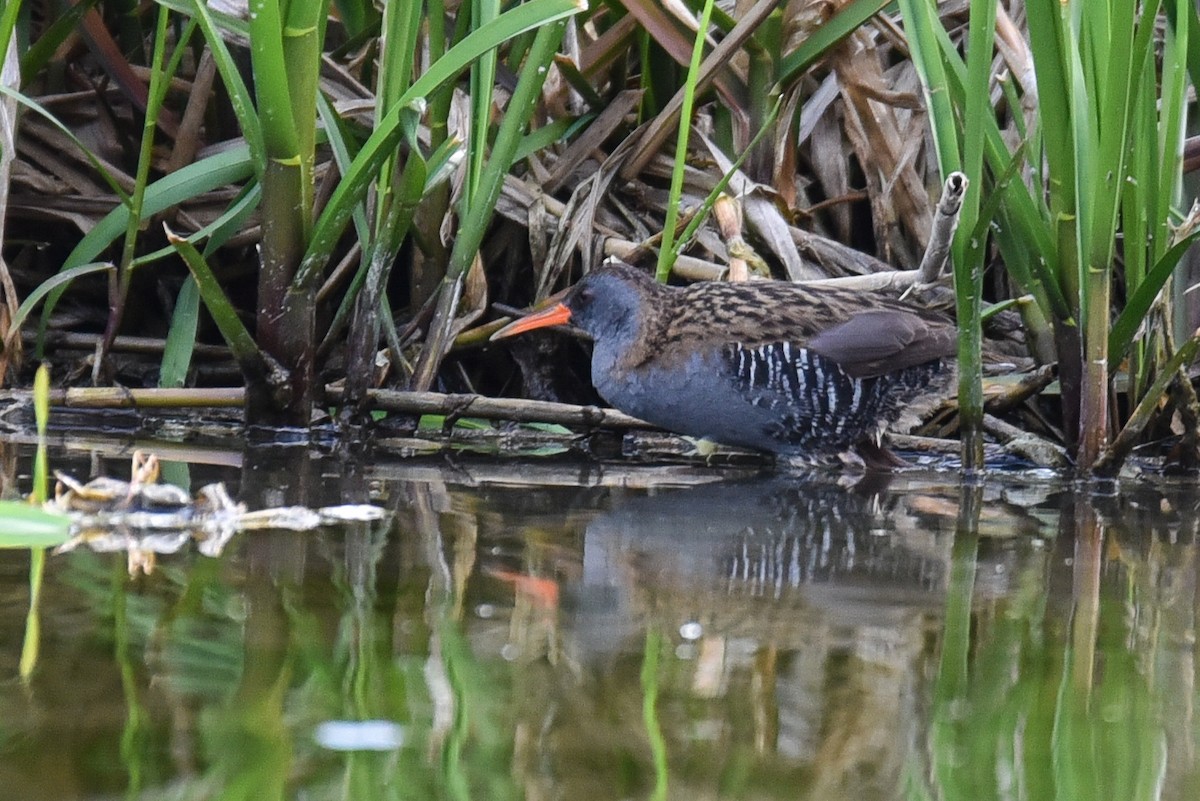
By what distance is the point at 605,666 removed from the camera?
1.33m

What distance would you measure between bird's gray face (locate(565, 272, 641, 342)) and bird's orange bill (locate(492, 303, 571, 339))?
2 centimetres

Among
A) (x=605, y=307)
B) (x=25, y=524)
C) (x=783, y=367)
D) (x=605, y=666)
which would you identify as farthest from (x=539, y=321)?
(x=605, y=666)

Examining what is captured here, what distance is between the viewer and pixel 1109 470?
113 inches

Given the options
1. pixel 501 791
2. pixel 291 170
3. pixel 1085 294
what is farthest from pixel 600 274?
pixel 501 791

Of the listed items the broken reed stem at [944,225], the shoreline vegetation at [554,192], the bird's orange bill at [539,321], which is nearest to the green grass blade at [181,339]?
the shoreline vegetation at [554,192]

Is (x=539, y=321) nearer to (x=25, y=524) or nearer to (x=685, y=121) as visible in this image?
(x=685, y=121)

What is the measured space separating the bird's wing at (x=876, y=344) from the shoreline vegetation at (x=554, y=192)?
13 cm

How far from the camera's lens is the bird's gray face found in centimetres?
343

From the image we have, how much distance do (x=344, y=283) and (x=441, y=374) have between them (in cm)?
34

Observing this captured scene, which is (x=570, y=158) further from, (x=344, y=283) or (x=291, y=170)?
(x=291, y=170)

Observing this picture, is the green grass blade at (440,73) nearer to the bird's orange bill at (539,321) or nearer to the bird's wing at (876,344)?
the bird's orange bill at (539,321)

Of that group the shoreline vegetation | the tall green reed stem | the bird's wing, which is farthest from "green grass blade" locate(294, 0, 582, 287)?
the bird's wing

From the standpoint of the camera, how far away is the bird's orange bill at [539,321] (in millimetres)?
3537

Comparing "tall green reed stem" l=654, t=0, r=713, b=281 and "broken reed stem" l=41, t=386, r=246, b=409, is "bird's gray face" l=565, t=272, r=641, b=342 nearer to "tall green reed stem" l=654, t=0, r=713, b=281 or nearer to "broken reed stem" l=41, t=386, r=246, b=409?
"tall green reed stem" l=654, t=0, r=713, b=281
